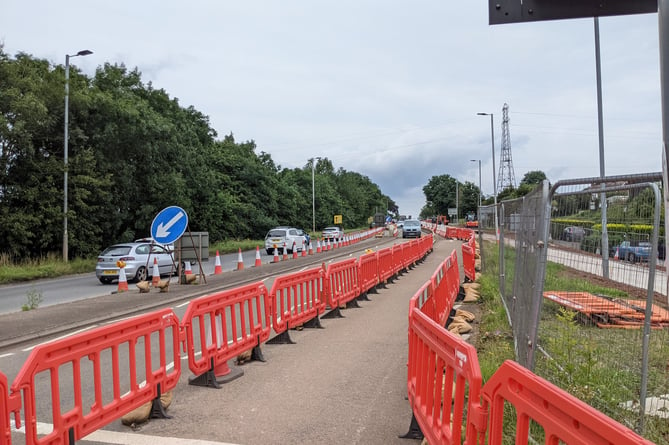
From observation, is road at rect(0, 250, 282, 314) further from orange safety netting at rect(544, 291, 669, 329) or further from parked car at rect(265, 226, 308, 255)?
parked car at rect(265, 226, 308, 255)

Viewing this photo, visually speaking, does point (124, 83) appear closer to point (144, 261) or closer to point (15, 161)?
point (15, 161)

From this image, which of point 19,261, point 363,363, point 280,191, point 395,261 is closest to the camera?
point 363,363

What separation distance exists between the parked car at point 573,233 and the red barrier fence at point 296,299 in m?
4.40

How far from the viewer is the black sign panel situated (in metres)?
4.14

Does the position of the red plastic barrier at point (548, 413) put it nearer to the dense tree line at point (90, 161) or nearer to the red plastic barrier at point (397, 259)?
the red plastic barrier at point (397, 259)

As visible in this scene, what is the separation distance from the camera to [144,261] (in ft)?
63.5

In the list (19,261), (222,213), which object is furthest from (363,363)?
(222,213)

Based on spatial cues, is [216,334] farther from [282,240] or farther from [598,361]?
[282,240]

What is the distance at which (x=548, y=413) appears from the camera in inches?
90.4

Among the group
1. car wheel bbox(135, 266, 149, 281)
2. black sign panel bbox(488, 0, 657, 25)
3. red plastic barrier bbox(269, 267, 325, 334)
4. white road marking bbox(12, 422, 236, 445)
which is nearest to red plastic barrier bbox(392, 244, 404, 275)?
red plastic barrier bbox(269, 267, 325, 334)

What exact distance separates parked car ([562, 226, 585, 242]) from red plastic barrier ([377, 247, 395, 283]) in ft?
33.5

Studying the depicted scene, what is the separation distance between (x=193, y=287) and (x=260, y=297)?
8641 mm

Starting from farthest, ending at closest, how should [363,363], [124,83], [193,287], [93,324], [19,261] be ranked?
[124,83] < [19,261] < [193,287] < [93,324] < [363,363]

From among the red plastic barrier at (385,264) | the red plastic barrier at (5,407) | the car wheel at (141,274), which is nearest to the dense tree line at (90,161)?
the car wheel at (141,274)
